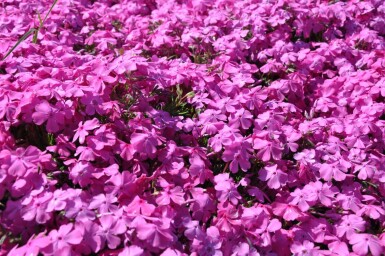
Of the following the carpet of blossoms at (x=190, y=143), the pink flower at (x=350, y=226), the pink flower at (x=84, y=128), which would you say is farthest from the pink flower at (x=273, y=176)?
the pink flower at (x=84, y=128)

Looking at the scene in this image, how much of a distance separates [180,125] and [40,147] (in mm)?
713

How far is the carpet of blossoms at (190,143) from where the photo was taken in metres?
1.92

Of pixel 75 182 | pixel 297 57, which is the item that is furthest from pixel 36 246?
pixel 297 57

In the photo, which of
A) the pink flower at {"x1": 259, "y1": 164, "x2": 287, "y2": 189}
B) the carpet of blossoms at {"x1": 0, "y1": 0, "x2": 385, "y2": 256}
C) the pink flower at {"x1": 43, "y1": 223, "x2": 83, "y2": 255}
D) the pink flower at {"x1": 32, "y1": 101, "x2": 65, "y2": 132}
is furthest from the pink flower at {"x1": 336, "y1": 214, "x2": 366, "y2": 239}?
the pink flower at {"x1": 32, "y1": 101, "x2": 65, "y2": 132}

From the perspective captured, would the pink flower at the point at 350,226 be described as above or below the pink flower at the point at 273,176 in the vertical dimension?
below

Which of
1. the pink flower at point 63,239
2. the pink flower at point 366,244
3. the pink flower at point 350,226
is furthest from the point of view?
the pink flower at point 350,226

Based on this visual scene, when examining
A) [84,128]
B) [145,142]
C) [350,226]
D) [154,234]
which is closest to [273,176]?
[350,226]

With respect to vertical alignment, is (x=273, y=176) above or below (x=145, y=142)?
below

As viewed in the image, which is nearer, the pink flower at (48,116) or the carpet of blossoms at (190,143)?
the carpet of blossoms at (190,143)

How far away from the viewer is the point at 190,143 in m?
2.52

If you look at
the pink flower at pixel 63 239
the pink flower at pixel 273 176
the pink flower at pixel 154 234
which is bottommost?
the pink flower at pixel 273 176

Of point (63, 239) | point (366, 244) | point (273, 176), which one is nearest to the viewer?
point (63, 239)

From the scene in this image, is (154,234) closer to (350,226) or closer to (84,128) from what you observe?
(84,128)

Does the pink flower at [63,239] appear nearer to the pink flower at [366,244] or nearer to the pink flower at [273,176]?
the pink flower at [273,176]
